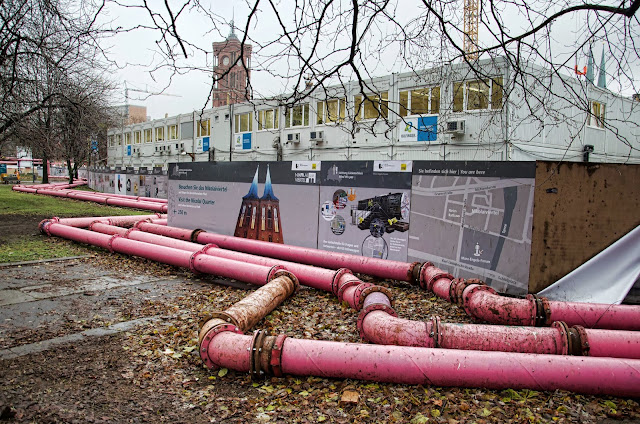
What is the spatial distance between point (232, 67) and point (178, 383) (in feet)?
10.0

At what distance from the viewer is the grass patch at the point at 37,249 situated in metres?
9.89

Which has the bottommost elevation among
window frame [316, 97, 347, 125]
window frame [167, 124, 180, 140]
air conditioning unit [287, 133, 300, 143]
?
window frame [316, 97, 347, 125]

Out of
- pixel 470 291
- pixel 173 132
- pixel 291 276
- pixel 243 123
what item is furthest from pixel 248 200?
pixel 173 132

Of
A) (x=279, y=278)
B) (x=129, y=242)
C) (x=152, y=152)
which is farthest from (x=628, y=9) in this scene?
(x=152, y=152)

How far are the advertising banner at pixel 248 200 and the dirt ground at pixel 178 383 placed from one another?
11.3ft

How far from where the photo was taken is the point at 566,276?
6.92m

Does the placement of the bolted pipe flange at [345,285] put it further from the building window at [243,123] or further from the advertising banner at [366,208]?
the building window at [243,123]

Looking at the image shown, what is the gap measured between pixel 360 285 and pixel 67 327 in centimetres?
381

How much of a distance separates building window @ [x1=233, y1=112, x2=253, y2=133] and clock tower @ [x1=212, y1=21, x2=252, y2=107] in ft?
94.9

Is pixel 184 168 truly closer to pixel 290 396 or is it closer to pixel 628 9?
pixel 290 396

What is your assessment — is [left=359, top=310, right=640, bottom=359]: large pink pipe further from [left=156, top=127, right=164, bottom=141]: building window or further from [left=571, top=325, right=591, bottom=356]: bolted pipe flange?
[left=156, top=127, right=164, bottom=141]: building window

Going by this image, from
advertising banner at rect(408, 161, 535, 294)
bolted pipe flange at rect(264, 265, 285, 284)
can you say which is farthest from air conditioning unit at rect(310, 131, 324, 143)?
bolted pipe flange at rect(264, 265, 285, 284)

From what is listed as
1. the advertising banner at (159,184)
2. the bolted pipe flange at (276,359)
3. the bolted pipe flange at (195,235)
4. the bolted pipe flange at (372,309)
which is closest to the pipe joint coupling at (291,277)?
the bolted pipe flange at (372,309)

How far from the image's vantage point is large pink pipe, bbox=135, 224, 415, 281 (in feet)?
26.1
